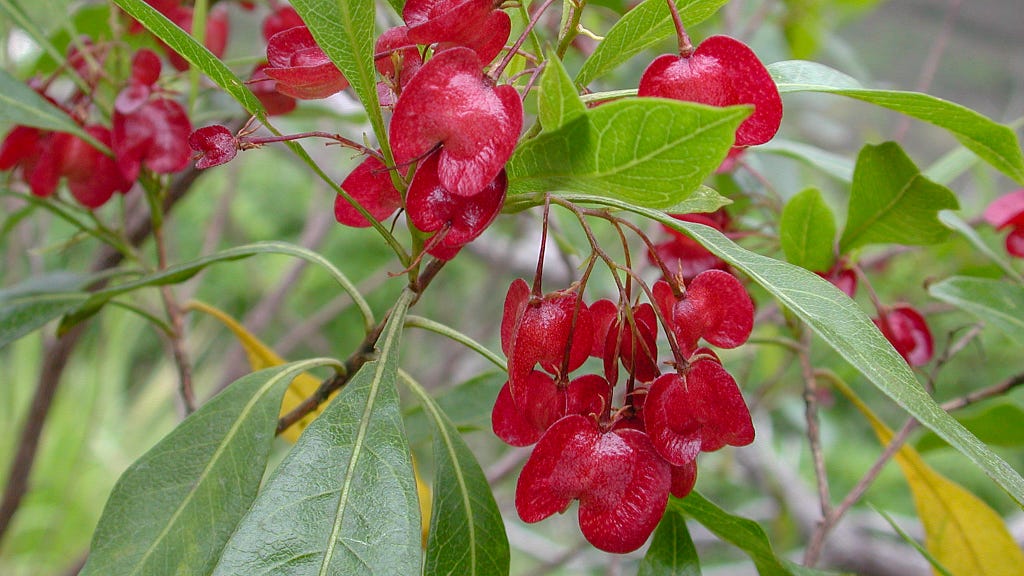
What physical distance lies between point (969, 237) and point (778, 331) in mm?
765

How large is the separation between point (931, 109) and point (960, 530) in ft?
1.61

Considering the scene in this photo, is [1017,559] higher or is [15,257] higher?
[1017,559]

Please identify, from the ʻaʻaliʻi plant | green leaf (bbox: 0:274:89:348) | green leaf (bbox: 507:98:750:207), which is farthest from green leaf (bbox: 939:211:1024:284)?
green leaf (bbox: 0:274:89:348)

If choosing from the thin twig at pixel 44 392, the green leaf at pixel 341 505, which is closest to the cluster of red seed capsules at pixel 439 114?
the green leaf at pixel 341 505

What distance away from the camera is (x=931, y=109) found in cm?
49

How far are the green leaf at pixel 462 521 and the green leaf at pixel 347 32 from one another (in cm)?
23

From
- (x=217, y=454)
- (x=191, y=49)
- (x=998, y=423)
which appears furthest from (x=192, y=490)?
(x=998, y=423)

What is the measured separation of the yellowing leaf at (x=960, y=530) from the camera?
786mm

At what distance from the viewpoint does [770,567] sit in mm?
564

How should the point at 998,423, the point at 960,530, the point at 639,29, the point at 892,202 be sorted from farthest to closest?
the point at 998,423, the point at 960,530, the point at 892,202, the point at 639,29

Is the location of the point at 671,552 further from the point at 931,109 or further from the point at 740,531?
the point at 931,109

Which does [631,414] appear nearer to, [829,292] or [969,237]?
[829,292]

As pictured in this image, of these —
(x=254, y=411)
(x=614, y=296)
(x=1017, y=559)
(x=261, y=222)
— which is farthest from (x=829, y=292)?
(x=261, y=222)

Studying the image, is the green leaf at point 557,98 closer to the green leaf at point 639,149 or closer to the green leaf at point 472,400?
the green leaf at point 639,149
